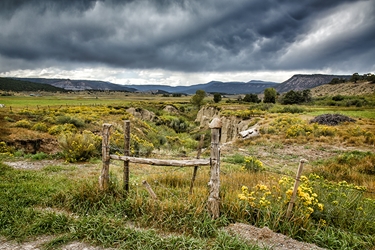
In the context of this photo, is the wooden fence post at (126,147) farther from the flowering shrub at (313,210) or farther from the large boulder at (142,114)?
the large boulder at (142,114)

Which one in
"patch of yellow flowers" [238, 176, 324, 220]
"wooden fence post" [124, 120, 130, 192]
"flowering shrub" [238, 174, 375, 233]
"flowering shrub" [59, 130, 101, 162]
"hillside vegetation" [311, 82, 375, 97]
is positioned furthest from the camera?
"hillside vegetation" [311, 82, 375, 97]

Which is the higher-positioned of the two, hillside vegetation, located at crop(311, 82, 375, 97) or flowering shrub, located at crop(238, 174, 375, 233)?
hillside vegetation, located at crop(311, 82, 375, 97)

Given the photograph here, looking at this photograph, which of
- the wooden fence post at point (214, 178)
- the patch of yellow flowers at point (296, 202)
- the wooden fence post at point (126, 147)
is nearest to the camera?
the patch of yellow flowers at point (296, 202)

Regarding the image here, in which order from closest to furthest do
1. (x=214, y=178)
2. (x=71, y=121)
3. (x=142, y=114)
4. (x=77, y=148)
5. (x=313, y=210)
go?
(x=313, y=210), (x=214, y=178), (x=77, y=148), (x=71, y=121), (x=142, y=114)

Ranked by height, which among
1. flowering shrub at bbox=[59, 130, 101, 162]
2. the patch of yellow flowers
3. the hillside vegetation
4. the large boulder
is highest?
the hillside vegetation

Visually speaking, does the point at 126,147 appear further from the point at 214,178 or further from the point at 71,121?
the point at 71,121

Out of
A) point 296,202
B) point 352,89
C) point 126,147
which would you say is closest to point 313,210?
point 296,202

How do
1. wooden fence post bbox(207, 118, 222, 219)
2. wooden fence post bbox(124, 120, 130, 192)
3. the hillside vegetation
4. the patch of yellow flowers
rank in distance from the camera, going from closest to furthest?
the patch of yellow flowers → wooden fence post bbox(207, 118, 222, 219) → wooden fence post bbox(124, 120, 130, 192) → the hillside vegetation

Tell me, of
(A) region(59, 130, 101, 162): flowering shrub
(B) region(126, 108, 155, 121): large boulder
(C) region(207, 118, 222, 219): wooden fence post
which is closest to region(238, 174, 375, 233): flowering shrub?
(C) region(207, 118, 222, 219): wooden fence post

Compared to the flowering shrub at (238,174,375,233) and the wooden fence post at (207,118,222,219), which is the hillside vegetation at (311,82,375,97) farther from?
the wooden fence post at (207,118,222,219)

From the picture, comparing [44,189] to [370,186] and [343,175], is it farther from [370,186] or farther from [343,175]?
[343,175]

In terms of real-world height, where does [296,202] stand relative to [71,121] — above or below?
above

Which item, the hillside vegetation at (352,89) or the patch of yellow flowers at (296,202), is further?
the hillside vegetation at (352,89)

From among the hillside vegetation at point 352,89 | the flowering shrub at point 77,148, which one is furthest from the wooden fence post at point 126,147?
the hillside vegetation at point 352,89
